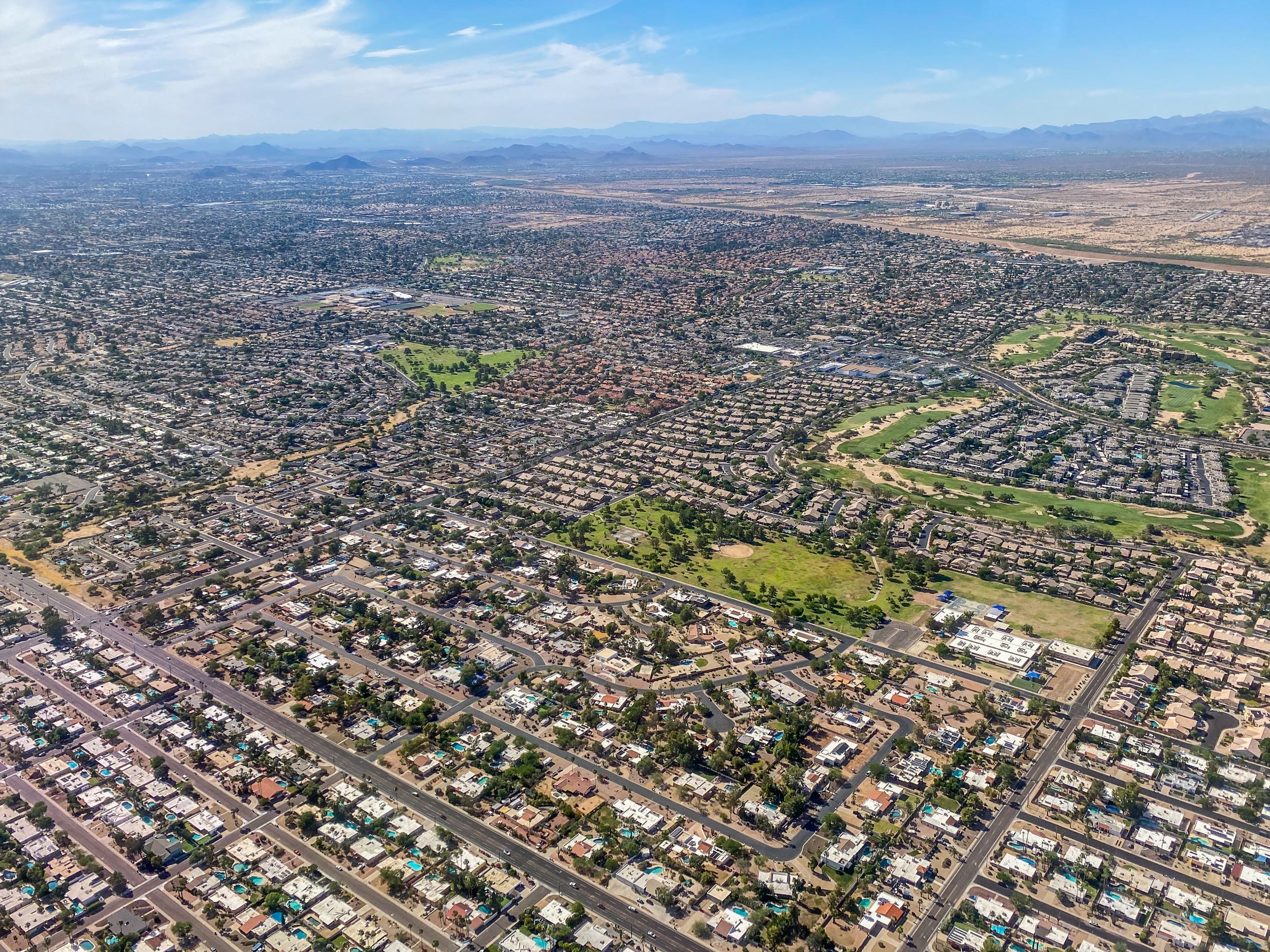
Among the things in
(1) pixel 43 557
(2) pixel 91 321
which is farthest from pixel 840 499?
(2) pixel 91 321

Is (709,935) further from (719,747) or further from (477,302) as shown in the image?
(477,302)

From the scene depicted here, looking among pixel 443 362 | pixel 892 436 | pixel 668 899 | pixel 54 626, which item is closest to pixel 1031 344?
pixel 892 436

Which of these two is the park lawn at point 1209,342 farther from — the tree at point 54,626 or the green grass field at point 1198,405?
the tree at point 54,626

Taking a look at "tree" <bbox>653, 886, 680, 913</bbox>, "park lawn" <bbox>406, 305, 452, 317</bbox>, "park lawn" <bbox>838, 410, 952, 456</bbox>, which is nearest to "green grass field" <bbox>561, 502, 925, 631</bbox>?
"park lawn" <bbox>838, 410, 952, 456</bbox>

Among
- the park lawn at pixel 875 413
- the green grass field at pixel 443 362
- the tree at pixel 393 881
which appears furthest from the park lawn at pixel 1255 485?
the green grass field at pixel 443 362

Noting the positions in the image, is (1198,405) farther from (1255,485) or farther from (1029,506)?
(1029,506)

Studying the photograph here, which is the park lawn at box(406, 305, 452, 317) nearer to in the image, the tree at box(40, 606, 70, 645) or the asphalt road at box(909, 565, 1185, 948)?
the tree at box(40, 606, 70, 645)
